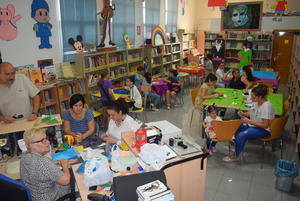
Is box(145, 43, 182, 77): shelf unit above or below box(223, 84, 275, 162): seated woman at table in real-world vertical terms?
above

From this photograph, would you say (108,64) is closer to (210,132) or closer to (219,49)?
(210,132)

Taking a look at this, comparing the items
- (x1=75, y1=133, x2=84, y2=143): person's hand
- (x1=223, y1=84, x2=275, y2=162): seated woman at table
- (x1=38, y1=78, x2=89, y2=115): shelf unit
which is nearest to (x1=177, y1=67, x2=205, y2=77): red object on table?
(x1=38, y1=78, x2=89, y2=115): shelf unit

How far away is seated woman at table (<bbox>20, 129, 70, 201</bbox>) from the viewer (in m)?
2.21

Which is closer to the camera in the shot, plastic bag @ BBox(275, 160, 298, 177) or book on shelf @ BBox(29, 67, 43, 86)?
plastic bag @ BBox(275, 160, 298, 177)

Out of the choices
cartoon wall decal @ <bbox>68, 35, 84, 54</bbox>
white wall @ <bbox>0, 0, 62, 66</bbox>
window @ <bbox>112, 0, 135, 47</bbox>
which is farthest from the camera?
window @ <bbox>112, 0, 135, 47</bbox>

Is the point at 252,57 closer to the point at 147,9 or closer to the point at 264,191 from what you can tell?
the point at 147,9

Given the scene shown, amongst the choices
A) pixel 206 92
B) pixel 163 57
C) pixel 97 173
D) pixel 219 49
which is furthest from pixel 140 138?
pixel 219 49

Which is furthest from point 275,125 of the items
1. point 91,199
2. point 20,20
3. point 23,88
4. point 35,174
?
point 20,20

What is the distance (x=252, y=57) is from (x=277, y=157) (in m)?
7.94

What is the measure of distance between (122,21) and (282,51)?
7685mm

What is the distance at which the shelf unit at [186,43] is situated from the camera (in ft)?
39.6

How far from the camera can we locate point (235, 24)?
12.0 m

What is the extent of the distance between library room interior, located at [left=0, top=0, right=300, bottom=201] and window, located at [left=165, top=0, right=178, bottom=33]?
1.8 inches

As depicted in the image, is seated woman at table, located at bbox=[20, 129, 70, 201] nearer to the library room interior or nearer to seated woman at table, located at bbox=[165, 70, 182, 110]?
the library room interior
